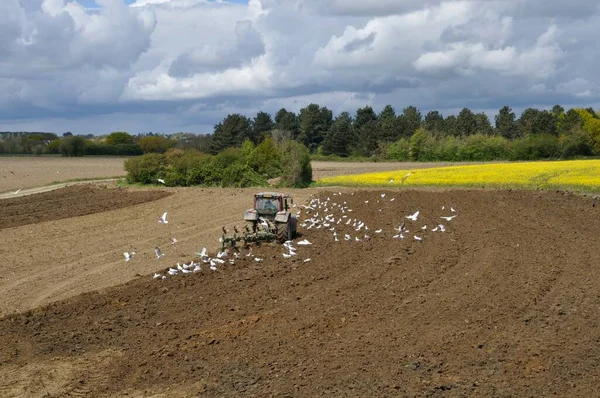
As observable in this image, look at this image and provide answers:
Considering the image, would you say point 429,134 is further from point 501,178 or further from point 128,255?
point 128,255

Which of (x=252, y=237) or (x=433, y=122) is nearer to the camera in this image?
(x=252, y=237)

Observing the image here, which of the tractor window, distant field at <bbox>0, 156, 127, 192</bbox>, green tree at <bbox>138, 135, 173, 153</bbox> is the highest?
green tree at <bbox>138, 135, 173, 153</bbox>

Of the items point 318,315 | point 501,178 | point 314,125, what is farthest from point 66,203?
point 314,125

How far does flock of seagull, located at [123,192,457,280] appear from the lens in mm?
19781

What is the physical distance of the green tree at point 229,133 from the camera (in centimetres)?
10081

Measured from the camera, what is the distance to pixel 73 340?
13211 mm

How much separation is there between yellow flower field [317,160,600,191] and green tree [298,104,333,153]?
71708 mm

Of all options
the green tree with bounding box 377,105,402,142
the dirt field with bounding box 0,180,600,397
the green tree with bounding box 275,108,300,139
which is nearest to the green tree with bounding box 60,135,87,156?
the green tree with bounding box 275,108,300,139

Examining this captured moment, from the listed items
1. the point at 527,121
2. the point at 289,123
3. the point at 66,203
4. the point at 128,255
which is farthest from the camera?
the point at 289,123

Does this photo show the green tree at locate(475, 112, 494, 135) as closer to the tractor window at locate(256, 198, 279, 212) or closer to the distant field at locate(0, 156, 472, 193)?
the distant field at locate(0, 156, 472, 193)

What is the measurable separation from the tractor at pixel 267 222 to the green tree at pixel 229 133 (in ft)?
253

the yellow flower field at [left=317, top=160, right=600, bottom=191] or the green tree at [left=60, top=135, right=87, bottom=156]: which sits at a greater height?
the green tree at [left=60, top=135, right=87, bottom=156]

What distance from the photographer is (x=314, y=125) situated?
122m

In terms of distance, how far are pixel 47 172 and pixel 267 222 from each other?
55.1 m
